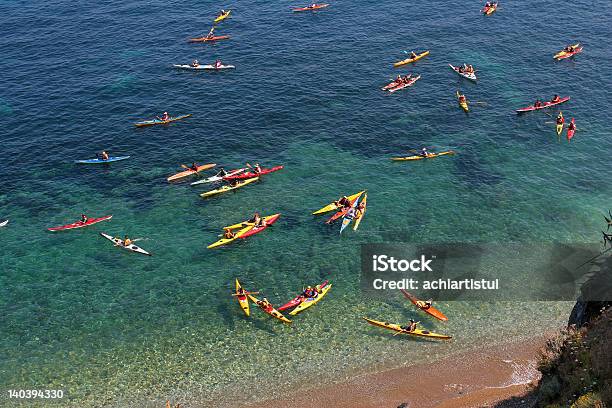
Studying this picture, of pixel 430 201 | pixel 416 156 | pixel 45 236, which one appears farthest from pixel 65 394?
pixel 416 156

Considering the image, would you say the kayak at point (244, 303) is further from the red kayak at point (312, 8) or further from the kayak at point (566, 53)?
the red kayak at point (312, 8)

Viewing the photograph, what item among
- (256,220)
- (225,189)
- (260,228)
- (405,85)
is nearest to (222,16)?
(405,85)

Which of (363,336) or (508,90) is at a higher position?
(508,90)

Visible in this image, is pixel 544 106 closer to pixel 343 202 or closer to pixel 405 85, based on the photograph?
pixel 405 85

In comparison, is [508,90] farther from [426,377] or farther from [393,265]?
[426,377]

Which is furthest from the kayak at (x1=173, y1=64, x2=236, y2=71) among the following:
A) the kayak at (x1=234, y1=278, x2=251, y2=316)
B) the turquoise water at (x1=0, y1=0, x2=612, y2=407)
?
the kayak at (x1=234, y1=278, x2=251, y2=316)
